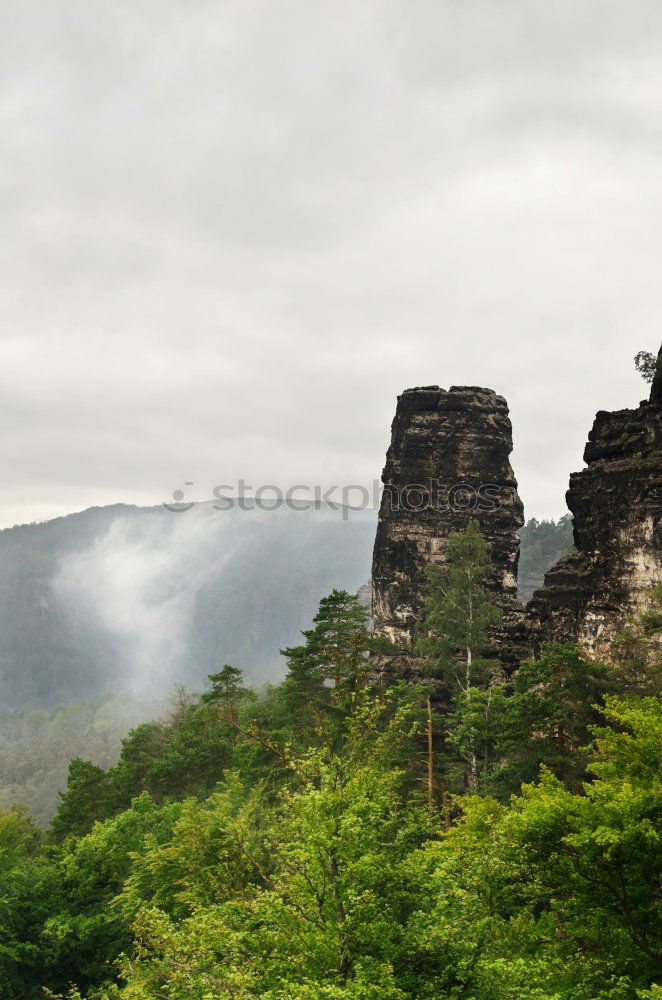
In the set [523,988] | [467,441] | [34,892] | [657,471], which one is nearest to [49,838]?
[34,892]

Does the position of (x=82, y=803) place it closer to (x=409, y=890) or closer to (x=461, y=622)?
(x=461, y=622)

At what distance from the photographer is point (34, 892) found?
120 ft

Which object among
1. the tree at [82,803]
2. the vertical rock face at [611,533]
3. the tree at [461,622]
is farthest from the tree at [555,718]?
the tree at [82,803]

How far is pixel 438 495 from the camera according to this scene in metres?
67.1

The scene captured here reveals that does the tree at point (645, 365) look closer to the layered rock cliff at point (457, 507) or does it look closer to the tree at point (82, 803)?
the layered rock cliff at point (457, 507)

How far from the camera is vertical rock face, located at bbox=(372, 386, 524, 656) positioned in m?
66.1

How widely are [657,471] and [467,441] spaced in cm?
2345

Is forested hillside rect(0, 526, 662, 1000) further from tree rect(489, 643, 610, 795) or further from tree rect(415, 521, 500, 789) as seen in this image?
tree rect(415, 521, 500, 789)

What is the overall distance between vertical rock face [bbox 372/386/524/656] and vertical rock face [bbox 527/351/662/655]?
536 inches

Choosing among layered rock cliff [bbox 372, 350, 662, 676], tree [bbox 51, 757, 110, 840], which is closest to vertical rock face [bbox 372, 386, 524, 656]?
layered rock cliff [bbox 372, 350, 662, 676]

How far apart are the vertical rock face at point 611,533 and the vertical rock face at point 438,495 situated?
13622 mm

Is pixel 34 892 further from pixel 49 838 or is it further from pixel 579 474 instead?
pixel 579 474

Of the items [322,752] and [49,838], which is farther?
[49,838]

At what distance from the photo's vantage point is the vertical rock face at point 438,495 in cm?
6606
